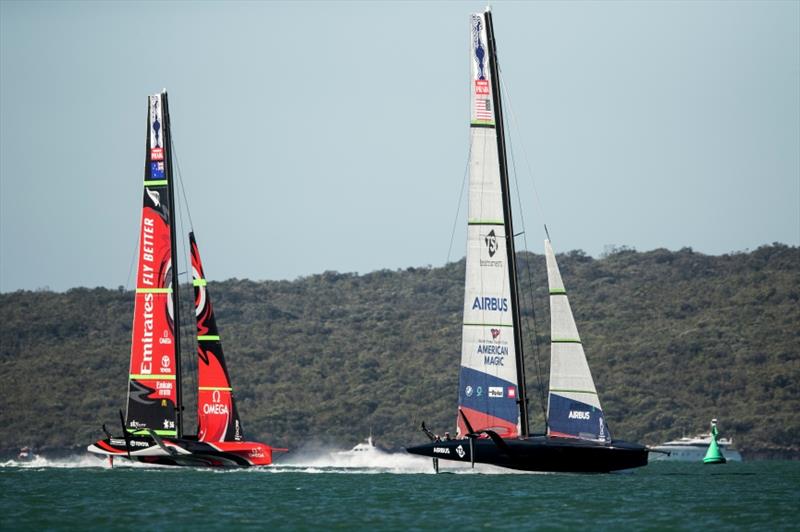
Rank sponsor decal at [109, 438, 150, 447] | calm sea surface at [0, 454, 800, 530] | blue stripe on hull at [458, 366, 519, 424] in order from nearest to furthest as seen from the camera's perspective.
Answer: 1. calm sea surface at [0, 454, 800, 530]
2. blue stripe on hull at [458, 366, 519, 424]
3. sponsor decal at [109, 438, 150, 447]

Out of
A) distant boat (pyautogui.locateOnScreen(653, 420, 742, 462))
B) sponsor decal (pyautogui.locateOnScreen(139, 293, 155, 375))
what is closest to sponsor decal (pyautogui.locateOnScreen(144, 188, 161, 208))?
sponsor decal (pyautogui.locateOnScreen(139, 293, 155, 375))

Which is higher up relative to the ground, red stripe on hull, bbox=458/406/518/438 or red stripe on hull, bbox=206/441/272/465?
red stripe on hull, bbox=458/406/518/438

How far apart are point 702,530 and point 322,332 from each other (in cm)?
11551

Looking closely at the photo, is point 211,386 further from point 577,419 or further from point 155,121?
point 577,419

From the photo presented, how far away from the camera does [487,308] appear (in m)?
49.0

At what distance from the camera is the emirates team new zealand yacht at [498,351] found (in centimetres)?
4812

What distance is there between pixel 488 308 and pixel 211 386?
12.4 metres

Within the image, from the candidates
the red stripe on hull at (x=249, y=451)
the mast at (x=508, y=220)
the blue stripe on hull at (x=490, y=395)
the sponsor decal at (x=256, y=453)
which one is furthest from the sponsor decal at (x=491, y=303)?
the sponsor decal at (x=256, y=453)

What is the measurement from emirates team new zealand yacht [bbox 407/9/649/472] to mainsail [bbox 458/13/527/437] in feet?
0.09

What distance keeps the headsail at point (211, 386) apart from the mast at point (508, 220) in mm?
11684

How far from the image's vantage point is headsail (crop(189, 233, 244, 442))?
56875 mm

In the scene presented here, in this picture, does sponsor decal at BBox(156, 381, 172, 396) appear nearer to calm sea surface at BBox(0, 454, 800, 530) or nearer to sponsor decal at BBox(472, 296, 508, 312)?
calm sea surface at BBox(0, 454, 800, 530)

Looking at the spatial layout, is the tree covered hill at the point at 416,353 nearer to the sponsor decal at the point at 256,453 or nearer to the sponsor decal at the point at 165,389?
the sponsor decal at the point at 165,389

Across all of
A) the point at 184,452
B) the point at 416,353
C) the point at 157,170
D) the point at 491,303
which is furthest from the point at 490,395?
the point at 416,353
